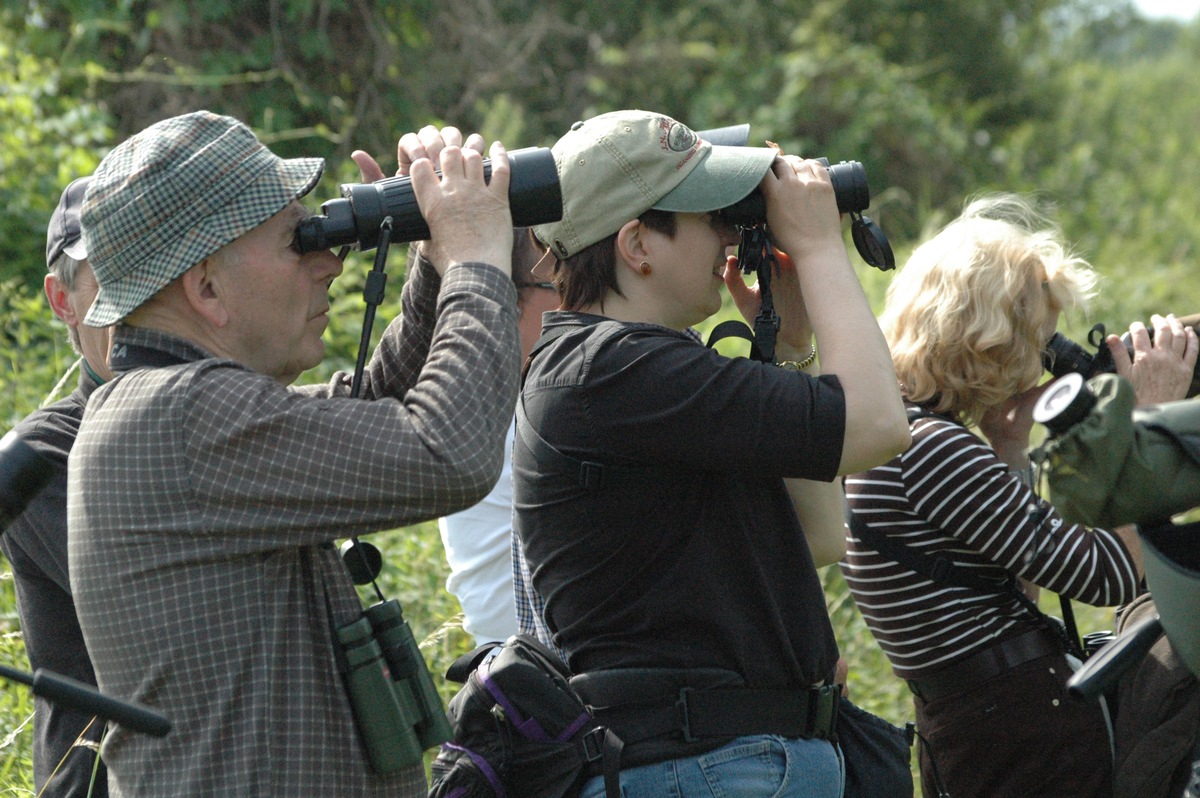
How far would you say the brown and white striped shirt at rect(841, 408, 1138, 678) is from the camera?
2562 millimetres

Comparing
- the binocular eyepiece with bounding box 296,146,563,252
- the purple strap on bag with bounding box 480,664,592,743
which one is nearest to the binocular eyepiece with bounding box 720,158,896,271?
the binocular eyepiece with bounding box 296,146,563,252

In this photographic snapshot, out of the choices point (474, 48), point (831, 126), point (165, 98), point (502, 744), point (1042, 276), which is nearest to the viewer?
point (502, 744)

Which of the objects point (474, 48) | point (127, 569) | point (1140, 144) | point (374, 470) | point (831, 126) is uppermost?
point (374, 470)

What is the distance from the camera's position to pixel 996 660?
2656 mm

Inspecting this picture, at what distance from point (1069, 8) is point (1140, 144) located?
3.29 metres

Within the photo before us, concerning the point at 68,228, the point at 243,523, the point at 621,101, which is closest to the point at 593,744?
the point at 243,523

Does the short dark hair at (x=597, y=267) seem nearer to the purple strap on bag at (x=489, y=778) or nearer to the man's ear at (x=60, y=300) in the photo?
the purple strap on bag at (x=489, y=778)

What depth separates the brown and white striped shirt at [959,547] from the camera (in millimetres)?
2562

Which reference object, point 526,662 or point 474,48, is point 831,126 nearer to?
point 474,48

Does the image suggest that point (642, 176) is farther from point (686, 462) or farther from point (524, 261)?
point (524, 261)

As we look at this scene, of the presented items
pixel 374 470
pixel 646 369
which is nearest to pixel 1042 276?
pixel 646 369

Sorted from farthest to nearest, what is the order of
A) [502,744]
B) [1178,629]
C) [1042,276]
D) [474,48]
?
[474,48] < [1042,276] < [502,744] < [1178,629]

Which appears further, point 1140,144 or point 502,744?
point 1140,144

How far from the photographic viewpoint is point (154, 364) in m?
1.87
